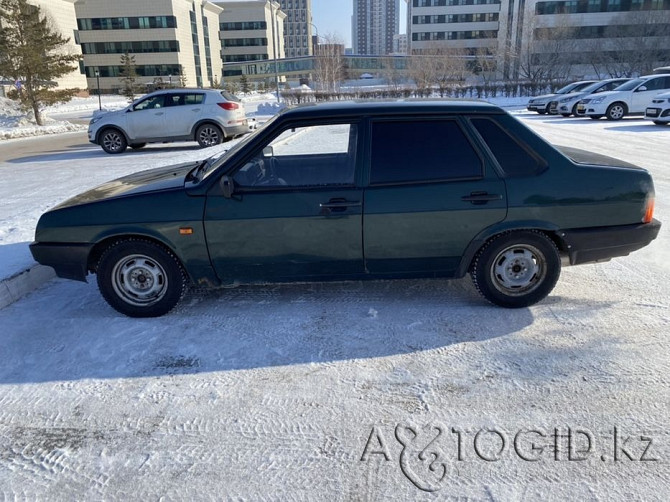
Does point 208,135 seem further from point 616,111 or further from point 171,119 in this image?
point 616,111

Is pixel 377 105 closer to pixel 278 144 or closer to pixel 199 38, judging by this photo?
pixel 278 144

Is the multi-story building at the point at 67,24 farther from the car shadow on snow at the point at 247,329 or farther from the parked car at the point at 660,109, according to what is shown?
the car shadow on snow at the point at 247,329

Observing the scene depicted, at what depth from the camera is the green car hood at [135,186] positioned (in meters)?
3.86

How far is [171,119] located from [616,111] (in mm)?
17630

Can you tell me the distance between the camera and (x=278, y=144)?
13.3ft

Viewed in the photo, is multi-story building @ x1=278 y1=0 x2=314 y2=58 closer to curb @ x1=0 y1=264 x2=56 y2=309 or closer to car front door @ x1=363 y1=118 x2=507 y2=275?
curb @ x1=0 y1=264 x2=56 y2=309

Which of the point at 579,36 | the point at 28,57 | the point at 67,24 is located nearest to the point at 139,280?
the point at 28,57

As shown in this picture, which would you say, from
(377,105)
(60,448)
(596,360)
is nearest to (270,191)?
(377,105)

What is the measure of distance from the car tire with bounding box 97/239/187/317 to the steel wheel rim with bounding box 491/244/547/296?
2.58m

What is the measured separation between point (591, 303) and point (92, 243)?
4.12 metres

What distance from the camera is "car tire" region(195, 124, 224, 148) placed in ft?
47.4

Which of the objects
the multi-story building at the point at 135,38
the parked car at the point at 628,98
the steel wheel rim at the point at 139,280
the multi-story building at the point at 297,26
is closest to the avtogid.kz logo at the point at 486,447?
the steel wheel rim at the point at 139,280

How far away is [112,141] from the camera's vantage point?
47.8ft

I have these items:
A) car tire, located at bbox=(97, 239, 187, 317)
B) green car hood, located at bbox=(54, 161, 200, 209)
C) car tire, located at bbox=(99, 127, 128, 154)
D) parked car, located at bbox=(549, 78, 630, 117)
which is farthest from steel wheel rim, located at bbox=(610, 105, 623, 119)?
car tire, located at bbox=(97, 239, 187, 317)
